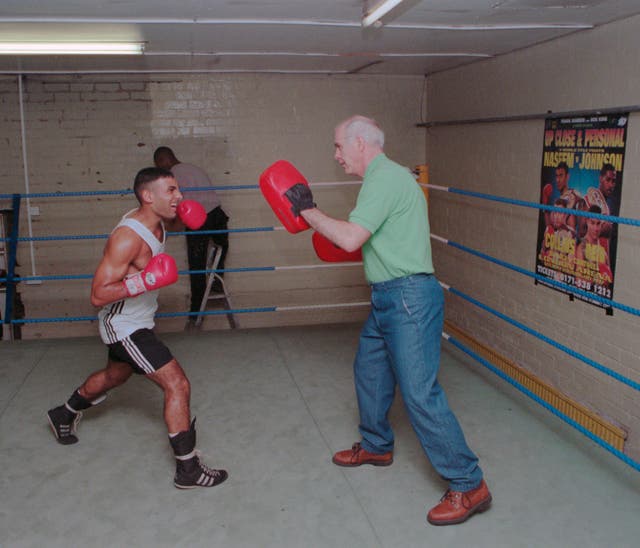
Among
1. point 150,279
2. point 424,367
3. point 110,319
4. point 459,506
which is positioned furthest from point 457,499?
point 110,319

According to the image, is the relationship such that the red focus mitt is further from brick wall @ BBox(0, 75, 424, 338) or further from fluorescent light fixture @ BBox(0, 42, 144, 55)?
brick wall @ BBox(0, 75, 424, 338)

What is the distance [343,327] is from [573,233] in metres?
1.51

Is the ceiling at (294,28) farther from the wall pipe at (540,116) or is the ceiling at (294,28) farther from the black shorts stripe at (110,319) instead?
the black shorts stripe at (110,319)

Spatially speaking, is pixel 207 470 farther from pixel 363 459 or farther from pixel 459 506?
pixel 459 506

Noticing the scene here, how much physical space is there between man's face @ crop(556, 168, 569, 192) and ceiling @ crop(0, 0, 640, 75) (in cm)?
75

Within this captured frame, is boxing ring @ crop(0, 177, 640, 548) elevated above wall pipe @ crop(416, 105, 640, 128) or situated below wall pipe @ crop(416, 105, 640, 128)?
below

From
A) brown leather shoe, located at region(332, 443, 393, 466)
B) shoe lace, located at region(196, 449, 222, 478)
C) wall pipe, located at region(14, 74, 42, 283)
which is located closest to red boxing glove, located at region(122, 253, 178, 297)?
shoe lace, located at region(196, 449, 222, 478)

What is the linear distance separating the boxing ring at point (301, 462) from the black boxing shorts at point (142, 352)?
1.43 feet

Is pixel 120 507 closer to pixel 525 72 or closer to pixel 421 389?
pixel 421 389

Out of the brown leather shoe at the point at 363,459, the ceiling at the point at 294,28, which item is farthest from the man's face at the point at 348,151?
the brown leather shoe at the point at 363,459

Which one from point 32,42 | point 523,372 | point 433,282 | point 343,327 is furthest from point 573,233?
point 32,42

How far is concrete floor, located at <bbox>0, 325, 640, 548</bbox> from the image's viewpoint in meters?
→ 2.09

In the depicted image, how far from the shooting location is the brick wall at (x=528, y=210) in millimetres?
3277

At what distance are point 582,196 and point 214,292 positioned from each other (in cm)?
335
